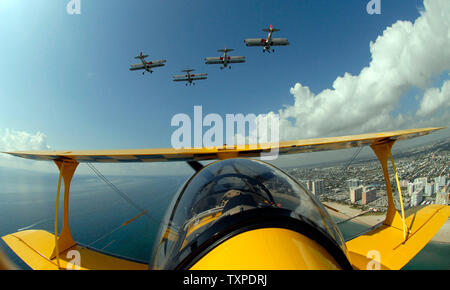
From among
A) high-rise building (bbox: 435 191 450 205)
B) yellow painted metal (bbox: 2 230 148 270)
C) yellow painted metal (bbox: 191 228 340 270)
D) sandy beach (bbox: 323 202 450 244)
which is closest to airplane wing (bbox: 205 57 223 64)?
yellow painted metal (bbox: 2 230 148 270)

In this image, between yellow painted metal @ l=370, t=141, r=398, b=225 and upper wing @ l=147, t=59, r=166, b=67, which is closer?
yellow painted metal @ l=370, t=141, r=398, b=225

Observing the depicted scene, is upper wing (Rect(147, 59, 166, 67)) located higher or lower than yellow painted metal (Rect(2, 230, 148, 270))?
higher

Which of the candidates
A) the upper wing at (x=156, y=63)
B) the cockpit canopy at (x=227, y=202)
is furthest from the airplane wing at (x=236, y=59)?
the cockpit canopy at (x=227, y=202)

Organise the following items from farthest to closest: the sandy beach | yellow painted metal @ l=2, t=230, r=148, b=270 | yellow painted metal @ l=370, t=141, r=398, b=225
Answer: the sandy beach → yellow painted metal @ l=370, t=141, r=398, b=225 → yellow painted metal @ l=2, t=230, r=148, b=270

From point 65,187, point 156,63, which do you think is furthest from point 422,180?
point 156,63

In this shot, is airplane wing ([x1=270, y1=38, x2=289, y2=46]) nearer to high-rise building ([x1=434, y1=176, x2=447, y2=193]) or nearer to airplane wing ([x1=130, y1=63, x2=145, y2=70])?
airplane wing ([x1=130, y1=63, x2=145, y2=70])

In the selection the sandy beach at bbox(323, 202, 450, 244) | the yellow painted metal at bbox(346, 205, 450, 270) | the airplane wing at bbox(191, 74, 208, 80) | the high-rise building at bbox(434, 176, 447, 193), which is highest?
the airplane wing at bbox(191, 74, 208, 80)
